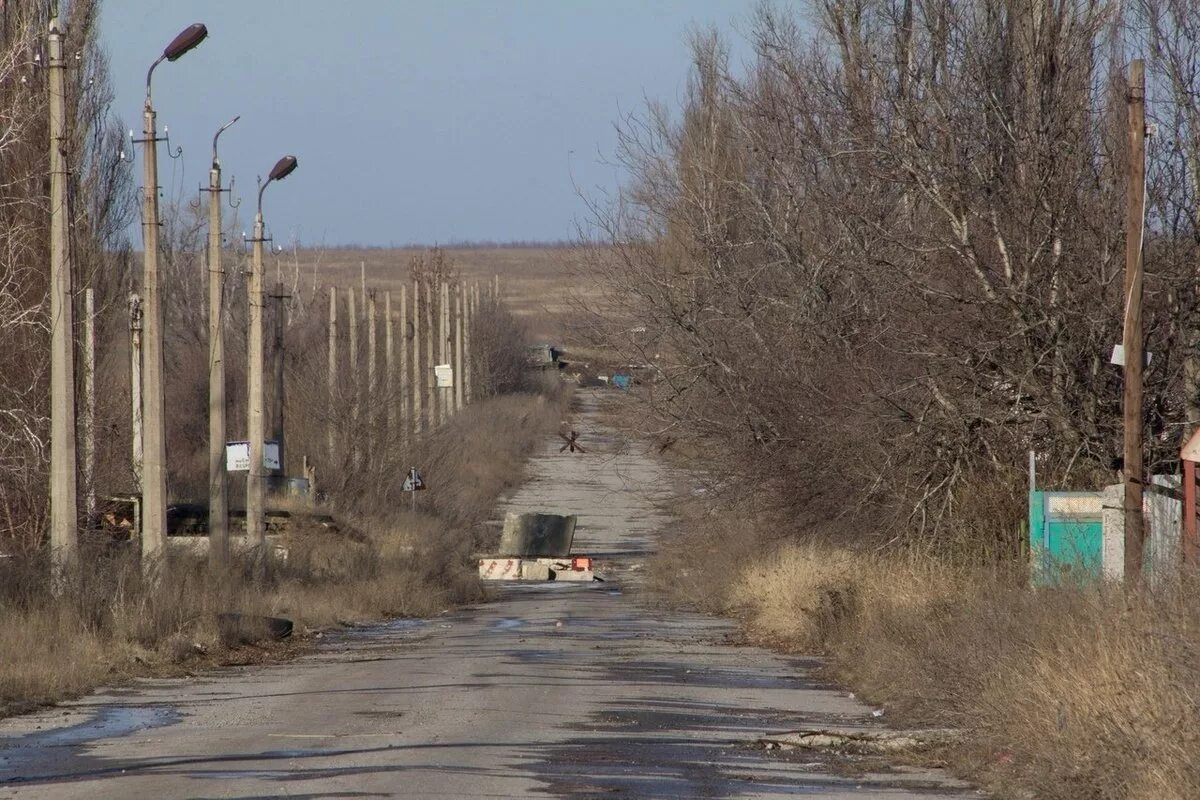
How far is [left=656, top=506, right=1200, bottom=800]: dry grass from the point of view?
28.8 ft

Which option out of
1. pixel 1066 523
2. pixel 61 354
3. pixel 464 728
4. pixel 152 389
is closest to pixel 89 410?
pixel 152 389

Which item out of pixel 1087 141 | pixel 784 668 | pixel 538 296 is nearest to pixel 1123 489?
pixel 784 668

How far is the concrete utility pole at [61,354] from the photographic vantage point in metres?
17.6

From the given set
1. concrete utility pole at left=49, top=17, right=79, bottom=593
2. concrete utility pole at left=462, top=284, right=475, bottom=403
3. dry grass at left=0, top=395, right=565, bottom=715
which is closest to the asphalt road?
dry grass at left=0, top=395, right=565, bottom=715

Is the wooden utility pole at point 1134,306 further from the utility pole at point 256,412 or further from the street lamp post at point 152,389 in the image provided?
the utility pole at point 256,412

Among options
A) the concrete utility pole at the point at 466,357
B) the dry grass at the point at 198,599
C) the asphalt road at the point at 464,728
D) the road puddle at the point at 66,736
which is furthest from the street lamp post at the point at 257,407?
the concrete utility pole at the point at 466,357

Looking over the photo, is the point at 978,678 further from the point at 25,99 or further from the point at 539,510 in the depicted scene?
the point at 539,510

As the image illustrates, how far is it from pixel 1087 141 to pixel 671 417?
939 cm

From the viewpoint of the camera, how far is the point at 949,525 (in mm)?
21438

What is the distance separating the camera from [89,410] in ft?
98.0

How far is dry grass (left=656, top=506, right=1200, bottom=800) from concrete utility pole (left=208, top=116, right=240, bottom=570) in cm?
1071

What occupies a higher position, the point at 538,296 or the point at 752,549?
the point at 538,296

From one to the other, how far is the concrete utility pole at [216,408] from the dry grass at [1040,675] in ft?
35.1

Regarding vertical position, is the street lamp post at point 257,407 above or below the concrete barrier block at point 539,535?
above
